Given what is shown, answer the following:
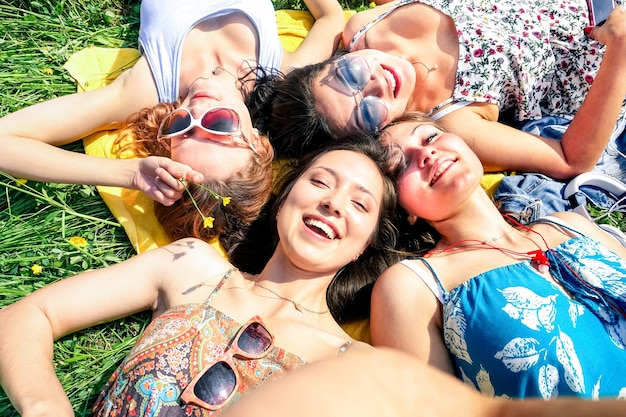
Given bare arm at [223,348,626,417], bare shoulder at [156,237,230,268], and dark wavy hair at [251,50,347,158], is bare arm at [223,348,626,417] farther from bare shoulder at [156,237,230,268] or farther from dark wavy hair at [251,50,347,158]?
dark wavy hair at [251,50,347,158]

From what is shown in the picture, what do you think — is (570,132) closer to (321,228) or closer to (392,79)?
(392,79)

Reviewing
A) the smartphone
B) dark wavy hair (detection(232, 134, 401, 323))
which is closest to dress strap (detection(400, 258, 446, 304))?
Result: dark wavy hair (detection(232, 134, 401, 323))

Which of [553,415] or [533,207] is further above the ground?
[553,415]

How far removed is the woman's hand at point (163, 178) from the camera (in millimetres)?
2949

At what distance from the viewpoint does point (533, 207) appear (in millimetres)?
3402

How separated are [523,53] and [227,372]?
2.95m

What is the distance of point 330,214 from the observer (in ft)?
9.12

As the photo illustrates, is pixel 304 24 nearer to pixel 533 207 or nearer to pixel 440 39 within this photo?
pixel 440 39

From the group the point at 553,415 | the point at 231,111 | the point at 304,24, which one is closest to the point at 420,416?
the point at 553,415

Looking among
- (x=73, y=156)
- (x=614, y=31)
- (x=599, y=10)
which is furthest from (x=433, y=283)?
(x=599, y=10)

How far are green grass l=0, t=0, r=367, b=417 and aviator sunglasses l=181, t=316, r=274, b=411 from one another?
36.4 inches

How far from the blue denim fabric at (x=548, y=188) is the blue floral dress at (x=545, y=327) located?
58cm

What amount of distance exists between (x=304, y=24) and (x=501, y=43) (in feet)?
5.51

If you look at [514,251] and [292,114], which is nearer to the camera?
[514,251]
